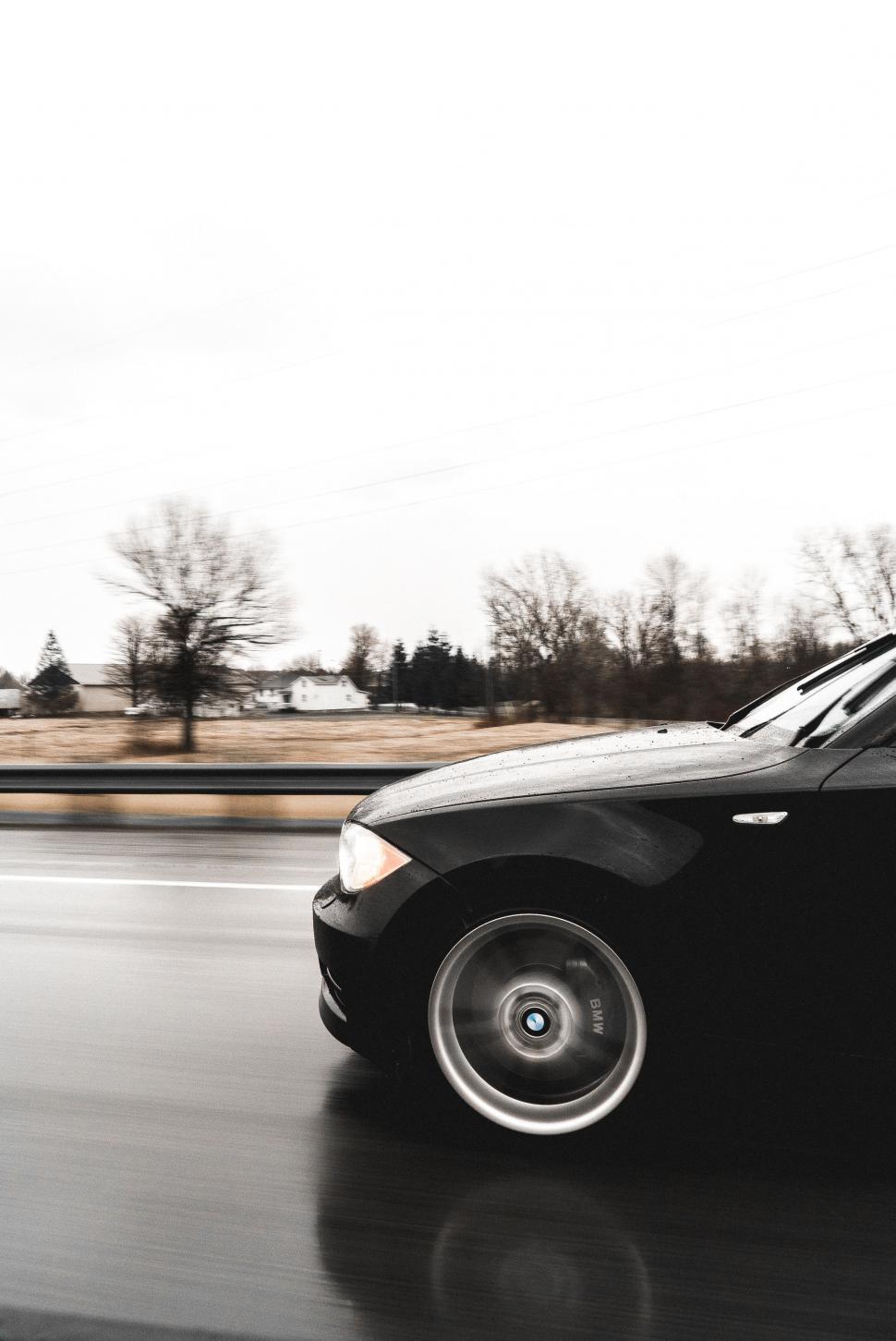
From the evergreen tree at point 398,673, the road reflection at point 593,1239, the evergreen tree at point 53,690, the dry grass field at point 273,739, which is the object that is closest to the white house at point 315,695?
the dry grass field at point 273,739

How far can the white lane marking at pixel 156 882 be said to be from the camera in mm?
6586

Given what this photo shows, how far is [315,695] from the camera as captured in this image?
33.8 metres

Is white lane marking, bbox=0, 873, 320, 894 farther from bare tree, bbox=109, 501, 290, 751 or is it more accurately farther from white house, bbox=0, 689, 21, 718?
white house, bbox=0, 689, 21, 718

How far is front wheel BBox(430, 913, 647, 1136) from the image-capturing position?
2.83 meters

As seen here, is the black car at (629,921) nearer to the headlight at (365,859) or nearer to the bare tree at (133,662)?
the headlight at (365,859)

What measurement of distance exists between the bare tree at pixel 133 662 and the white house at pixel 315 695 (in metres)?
3.90

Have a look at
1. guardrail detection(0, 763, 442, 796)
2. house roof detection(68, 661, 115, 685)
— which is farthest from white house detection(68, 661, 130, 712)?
guardrail detection(0, 763, 442, 796)

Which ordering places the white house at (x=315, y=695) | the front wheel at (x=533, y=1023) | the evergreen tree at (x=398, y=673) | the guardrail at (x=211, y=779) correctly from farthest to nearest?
the evergreen tree at (x=398, y=673)
the white house at (x=315, y=695)
the guardrail at (x=211, y=779)
the front wheel at (x=533, y=1023)

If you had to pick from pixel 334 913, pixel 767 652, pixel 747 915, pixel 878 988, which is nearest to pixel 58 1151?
pixel 334 913

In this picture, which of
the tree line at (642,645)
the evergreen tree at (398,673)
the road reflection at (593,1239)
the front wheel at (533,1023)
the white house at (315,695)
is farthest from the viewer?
the evergreen tree at (398,673)

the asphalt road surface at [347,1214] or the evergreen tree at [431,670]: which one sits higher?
the evergreen tree at [431,670]

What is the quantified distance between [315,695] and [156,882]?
26983mm

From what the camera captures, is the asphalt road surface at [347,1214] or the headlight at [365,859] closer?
the asphalt road surface at [347,1214]

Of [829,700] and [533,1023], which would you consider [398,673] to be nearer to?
[829,700]
